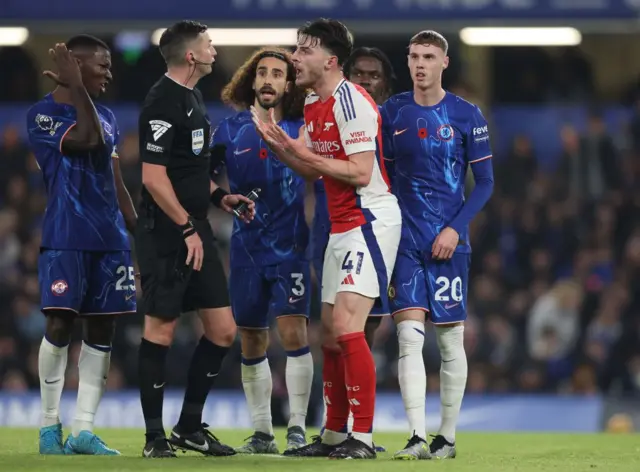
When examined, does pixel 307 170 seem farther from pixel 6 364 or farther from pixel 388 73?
pixel 6 364

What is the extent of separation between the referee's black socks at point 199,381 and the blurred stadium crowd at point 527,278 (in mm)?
6927

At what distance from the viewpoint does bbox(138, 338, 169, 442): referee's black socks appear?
7770 millimetres

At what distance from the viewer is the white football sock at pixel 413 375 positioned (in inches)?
307

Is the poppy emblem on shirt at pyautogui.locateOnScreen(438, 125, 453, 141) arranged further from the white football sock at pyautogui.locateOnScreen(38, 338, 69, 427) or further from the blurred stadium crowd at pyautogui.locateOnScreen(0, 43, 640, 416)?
the blurred stadium crowd at pyautogui.locateOnScreen(0, 43, 640, 416)

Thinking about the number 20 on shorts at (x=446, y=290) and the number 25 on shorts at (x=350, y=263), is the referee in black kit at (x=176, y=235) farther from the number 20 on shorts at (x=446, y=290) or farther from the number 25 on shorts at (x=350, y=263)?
the number 20 on shorts at (x=446, y=290)

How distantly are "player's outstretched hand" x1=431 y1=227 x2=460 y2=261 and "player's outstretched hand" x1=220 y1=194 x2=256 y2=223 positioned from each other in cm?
130

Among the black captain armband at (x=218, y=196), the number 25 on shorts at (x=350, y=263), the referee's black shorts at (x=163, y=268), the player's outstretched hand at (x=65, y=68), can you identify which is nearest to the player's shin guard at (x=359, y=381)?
the number 25 on shorts at (x=350, y=263)

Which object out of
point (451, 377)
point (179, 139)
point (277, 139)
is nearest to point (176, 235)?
point (179, 139)

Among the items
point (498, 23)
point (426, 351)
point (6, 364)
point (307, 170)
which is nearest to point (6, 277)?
point (6, 364)

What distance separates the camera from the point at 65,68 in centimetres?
830

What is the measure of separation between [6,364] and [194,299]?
9.03 metres

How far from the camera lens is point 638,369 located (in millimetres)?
15906

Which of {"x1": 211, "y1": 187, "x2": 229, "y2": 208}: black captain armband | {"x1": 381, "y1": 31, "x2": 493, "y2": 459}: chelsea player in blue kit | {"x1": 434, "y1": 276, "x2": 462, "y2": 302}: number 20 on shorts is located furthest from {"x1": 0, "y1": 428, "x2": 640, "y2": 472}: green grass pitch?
{"x1": 211, "y1": 187, "x2": 229, "y2": 208}: black captain armband

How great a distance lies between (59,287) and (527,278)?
33.1ft
